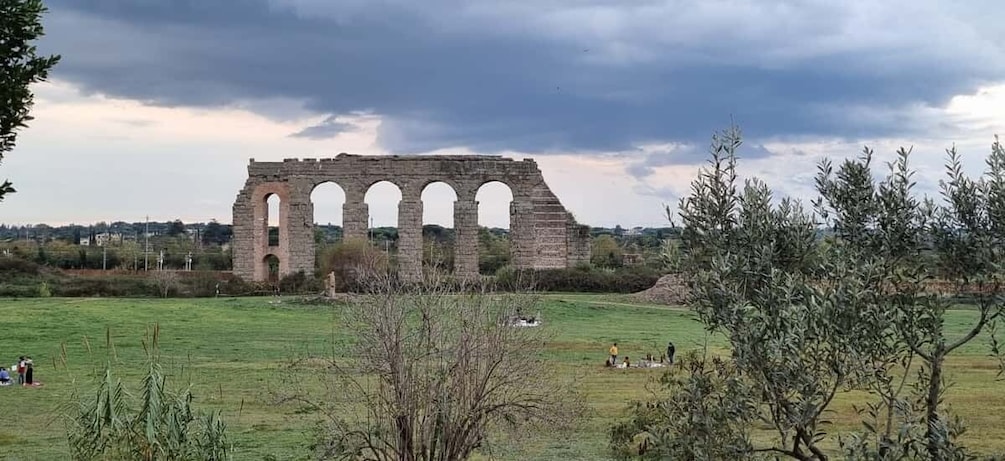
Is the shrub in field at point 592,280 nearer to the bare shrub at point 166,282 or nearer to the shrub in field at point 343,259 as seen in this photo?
the shrub in field at point 343,259

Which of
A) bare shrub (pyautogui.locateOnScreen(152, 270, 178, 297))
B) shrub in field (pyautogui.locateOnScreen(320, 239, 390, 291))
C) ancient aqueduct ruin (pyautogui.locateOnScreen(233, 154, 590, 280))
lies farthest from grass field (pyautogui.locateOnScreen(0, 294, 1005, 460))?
ancient aqueduct ruin (pyautogui.locateOnScreen(233, 154, 590, 280))

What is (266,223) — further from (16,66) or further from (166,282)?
(16,66)

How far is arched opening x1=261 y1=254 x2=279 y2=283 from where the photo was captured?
4394 cm

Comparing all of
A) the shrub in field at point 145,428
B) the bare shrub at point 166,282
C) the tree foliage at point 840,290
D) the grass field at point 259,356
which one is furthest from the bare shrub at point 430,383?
the bare shrub at point 166,282

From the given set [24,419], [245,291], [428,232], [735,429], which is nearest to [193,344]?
[24,419]

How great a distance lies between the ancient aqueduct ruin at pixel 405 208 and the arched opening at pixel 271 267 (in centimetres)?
39

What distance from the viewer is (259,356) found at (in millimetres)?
22141

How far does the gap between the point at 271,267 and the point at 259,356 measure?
24398 millimetres

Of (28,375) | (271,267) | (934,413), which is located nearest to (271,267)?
(271,267)

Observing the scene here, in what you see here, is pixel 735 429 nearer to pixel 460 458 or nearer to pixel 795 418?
pixel 795 418

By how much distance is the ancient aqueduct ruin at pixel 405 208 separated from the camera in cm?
4228

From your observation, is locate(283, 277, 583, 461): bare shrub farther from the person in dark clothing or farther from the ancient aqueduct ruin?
the ancient aqueduct ruin

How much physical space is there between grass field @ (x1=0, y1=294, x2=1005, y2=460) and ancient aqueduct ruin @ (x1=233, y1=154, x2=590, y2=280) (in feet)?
16.7

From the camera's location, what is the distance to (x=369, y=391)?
11.4 metres
